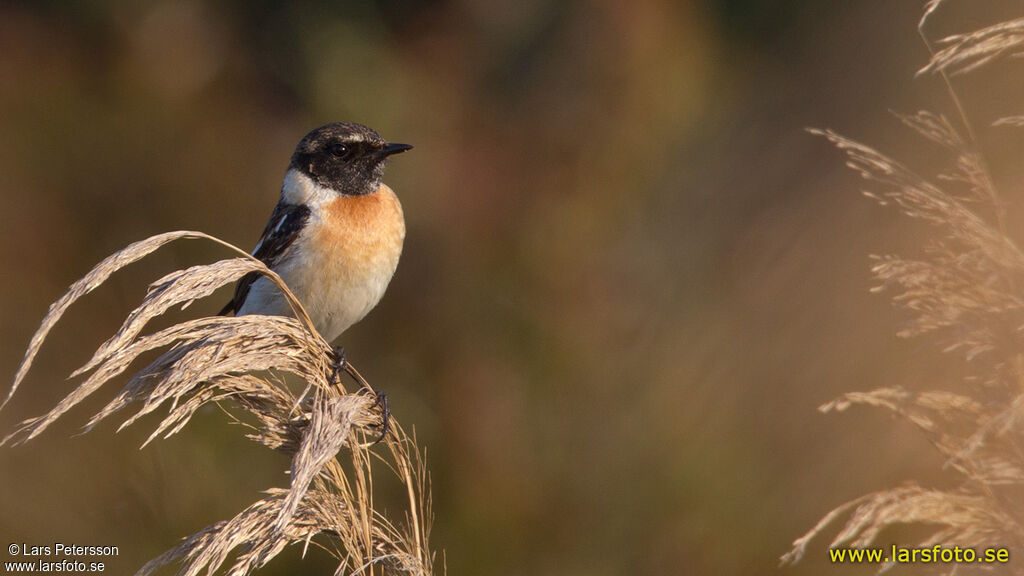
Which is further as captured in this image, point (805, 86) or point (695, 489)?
point (805, 86)

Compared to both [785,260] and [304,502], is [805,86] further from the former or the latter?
[304,502]

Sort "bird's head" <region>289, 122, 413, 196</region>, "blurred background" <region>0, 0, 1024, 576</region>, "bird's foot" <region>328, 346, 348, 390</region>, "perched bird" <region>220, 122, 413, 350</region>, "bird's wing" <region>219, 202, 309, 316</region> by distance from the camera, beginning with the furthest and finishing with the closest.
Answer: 1. "blurred background" <region>0, 0, 1024, 576</region>
2. "bird's head" <region>289, 122, 413, 196</region>
3. "bird's wing" <region>219, 202, 309, 316</region>
4. "perched bird" <region>220, 122, 413, 350</region>
5. "bird's foot" <region>328, 346, 348, 390</region>

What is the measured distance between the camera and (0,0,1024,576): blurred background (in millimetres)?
4742

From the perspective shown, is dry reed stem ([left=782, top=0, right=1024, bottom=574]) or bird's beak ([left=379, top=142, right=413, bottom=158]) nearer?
dry reed stem ([left=782, top=0, right=1024, bottom=574])

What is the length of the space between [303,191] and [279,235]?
9.3 inches

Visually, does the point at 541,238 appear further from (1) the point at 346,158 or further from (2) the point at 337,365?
(2) the point at 337,365

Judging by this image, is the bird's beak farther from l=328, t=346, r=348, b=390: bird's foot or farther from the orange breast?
l=328, t=346, r=348, b=390: bird's foot

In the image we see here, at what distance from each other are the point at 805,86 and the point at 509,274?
2.32 m

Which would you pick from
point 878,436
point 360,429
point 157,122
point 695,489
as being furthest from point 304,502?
point 157,122

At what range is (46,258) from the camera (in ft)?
21.6

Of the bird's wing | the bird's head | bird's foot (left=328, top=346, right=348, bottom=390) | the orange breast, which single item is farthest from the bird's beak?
bird's foot (left=328, top=346, right=348, bottom=390)

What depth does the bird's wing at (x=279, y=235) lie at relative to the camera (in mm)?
4137

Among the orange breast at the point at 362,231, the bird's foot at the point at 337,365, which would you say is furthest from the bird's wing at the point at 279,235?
the bird's foot at the point at 337,365

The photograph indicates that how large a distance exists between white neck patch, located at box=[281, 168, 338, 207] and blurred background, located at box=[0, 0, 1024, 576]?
151 centimetres
